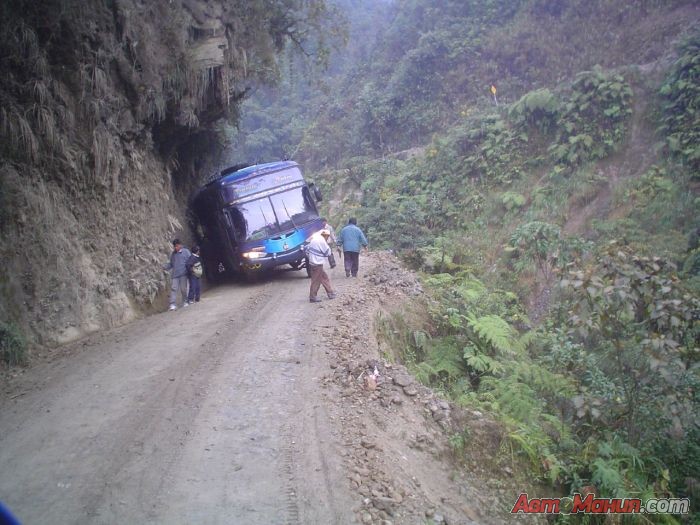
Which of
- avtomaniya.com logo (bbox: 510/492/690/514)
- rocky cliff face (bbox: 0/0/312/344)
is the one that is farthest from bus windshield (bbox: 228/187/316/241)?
avtomaniya.com logo (bbox: 510/492/690/514)

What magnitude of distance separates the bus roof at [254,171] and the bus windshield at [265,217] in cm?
69

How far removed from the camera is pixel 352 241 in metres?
12.0

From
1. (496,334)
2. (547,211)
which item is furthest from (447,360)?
(547,211)

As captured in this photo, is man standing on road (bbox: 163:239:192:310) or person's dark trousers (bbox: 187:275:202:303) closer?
man standing on road (bbox: 163:239:192:310)

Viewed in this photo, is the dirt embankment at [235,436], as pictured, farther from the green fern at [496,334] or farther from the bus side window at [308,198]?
the bus side window at [308,198]

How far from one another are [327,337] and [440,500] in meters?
3.69

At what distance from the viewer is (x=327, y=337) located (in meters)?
8.09

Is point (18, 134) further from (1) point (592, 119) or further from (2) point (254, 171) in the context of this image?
(1) point (592, 119)

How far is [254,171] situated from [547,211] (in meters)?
10.1

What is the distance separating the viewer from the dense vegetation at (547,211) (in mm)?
6117

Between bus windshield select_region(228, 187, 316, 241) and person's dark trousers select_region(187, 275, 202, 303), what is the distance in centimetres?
163

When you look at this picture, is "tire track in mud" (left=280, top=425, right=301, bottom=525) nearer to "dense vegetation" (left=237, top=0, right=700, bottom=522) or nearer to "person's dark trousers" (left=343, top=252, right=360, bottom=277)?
"dense vegetation" (left=237, top=0, right=700, bottom=522)

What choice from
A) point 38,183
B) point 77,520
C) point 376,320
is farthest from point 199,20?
point 77,520

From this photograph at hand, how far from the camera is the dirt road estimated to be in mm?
4293
